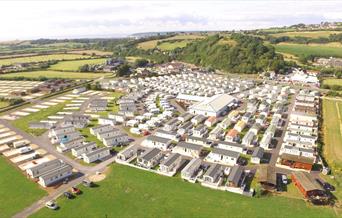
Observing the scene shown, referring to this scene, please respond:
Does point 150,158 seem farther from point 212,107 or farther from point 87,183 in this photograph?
point 212,107

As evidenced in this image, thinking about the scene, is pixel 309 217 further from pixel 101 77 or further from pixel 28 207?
pixel 101 77

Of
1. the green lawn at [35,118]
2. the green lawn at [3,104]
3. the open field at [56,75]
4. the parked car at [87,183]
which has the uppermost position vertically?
the open field at [56,75]

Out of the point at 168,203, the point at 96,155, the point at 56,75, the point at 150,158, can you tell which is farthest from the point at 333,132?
the point at 56,75

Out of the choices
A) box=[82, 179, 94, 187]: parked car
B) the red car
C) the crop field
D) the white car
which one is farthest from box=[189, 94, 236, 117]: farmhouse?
the crop field

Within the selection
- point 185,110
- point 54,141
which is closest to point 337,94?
point 185,110

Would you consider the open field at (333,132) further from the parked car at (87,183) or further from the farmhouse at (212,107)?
the parked car at (87,183)

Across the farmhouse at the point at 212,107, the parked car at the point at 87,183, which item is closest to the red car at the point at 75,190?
the parked car at the point at 87,183
